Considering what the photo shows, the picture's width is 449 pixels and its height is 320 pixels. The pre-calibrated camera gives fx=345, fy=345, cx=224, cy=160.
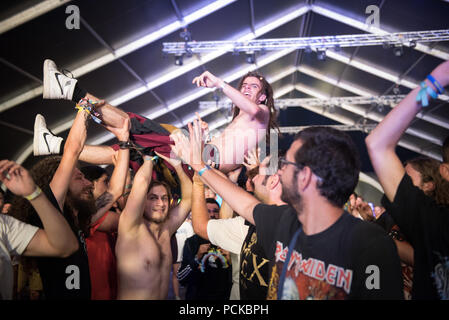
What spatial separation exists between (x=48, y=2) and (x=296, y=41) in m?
4.80

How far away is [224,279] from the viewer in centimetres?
322

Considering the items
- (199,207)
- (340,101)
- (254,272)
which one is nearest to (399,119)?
(254,272)

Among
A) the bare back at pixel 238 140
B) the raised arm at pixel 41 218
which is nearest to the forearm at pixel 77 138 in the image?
the raised arm at pixel 41 218

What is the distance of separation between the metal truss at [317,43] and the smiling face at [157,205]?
197 inches

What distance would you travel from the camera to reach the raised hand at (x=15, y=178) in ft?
4.51

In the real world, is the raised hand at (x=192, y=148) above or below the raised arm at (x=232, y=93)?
below

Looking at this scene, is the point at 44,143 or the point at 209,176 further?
the point at 44,143

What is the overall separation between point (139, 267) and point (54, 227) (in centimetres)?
73

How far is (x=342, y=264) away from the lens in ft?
4.21

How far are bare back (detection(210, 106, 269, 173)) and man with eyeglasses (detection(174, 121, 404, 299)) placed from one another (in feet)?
3.88

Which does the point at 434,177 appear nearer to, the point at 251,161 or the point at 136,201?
the point at 251,161

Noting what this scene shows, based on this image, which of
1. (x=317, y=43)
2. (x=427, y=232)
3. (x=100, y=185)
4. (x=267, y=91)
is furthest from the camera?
(x=317, y=43)

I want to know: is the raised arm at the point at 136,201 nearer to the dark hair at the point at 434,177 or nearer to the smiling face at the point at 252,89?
the smiling face at the point at 252,89
